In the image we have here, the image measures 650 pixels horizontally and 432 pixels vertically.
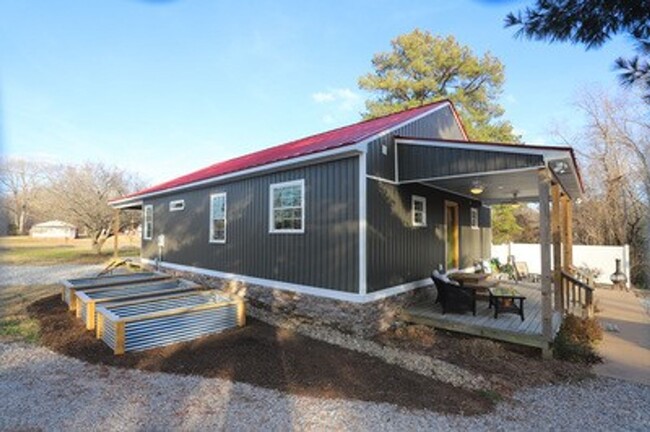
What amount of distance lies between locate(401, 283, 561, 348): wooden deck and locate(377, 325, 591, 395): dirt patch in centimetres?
17

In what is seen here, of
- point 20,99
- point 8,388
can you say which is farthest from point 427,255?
point 20,99

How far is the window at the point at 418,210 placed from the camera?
25.3ft

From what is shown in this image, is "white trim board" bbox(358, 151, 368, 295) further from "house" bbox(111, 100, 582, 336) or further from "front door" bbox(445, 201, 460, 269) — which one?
"front door" bbox(445, 201, 460, 269)

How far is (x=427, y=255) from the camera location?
27.2ft

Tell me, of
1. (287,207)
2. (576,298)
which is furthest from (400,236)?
(576,298)

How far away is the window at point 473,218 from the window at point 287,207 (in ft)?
20.0

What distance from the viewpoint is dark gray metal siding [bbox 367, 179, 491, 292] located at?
6430mm

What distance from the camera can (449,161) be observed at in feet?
20.3

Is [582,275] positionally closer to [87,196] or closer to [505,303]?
[505,303]

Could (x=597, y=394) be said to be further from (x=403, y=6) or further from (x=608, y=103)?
(x=608, y=103)

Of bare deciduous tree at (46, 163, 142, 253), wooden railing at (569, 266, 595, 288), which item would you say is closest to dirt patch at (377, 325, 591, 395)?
wooden railing at (569, 266, 595, 288)

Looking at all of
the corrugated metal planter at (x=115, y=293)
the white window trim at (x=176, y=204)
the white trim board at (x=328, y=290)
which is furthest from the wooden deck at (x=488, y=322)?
the white window trim at (x=176, y=204)

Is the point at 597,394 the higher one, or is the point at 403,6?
the point at 403,6

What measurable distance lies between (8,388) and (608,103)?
81.3 feet
